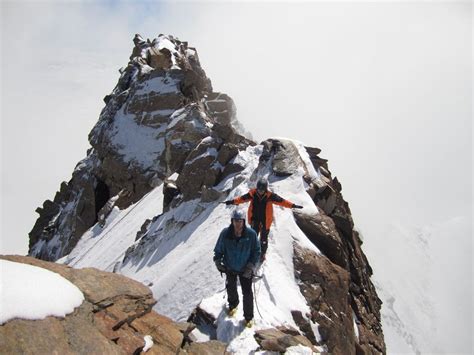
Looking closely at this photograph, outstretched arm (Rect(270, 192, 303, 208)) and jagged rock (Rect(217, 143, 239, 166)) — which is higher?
jagged rock (Rect(217, 143, 239, 166))

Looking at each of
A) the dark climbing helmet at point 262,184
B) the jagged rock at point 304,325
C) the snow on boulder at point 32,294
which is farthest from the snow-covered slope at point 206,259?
the snow on boulder at point 32,294

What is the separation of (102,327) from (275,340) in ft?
13.5

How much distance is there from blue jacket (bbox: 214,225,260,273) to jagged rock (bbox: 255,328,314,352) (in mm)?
1714

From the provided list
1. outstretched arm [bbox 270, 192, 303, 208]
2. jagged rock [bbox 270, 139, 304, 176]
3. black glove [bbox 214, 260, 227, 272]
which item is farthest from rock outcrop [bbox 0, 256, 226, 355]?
jagged rock [bbox 270, 139, 304, 176]

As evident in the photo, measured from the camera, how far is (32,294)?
7113 millimetres

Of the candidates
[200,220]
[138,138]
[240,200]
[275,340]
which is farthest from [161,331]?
[138,138]

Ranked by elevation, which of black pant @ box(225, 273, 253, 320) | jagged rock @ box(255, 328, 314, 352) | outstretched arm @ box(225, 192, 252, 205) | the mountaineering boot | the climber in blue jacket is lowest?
jagged rock @ box(255, 328, 314, 352)

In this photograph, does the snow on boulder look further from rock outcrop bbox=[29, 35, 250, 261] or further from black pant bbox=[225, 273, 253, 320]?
rock outcrop bbox=[29, 35, 250, 261]

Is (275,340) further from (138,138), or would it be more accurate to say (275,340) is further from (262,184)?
(138,138)

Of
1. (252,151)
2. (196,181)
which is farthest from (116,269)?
(252,151)

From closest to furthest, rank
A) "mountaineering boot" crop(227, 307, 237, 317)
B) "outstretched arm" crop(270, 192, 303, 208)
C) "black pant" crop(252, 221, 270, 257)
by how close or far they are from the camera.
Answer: "mountaineering boot" crop(227, 307, 237, 317) < "outstretched arm" crop(270, 192, 303, 208) < "black pant" crop(252, 221, 270, 257)

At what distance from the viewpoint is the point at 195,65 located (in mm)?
52344

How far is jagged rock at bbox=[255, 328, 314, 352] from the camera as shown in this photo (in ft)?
30.0

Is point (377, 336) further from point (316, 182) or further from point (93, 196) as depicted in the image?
point (93, 196)
